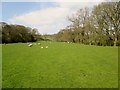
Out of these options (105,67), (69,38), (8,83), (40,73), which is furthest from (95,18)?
(8,83)

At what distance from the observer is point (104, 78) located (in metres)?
15.3

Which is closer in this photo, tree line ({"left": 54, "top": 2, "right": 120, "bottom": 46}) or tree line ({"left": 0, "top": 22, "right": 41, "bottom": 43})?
tree line ({"left": 54, "top": 2, "right": 120, "bottom": 46})

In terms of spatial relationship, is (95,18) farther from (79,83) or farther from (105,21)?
(79,83)

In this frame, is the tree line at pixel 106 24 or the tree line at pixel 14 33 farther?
the tree line at pixel 14 33

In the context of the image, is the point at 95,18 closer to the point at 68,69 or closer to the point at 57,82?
the point at 68,69

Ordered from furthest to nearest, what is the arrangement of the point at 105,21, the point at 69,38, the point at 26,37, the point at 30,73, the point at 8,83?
the point at 26,37 < the point at 69,38 < the point at 105,21 < the point at 30,73 < the point at 8,83

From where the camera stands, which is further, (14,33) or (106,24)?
(14,33)

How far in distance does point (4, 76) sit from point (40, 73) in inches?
105

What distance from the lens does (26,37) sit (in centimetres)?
9575

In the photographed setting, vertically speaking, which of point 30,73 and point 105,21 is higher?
point 105,21

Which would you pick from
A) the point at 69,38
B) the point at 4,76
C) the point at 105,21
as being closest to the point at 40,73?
the point at 4,76

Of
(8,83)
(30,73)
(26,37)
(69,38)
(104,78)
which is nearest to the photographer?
(8,83)

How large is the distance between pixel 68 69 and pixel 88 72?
6.36 feet

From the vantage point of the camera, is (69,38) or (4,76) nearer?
(4,76)
